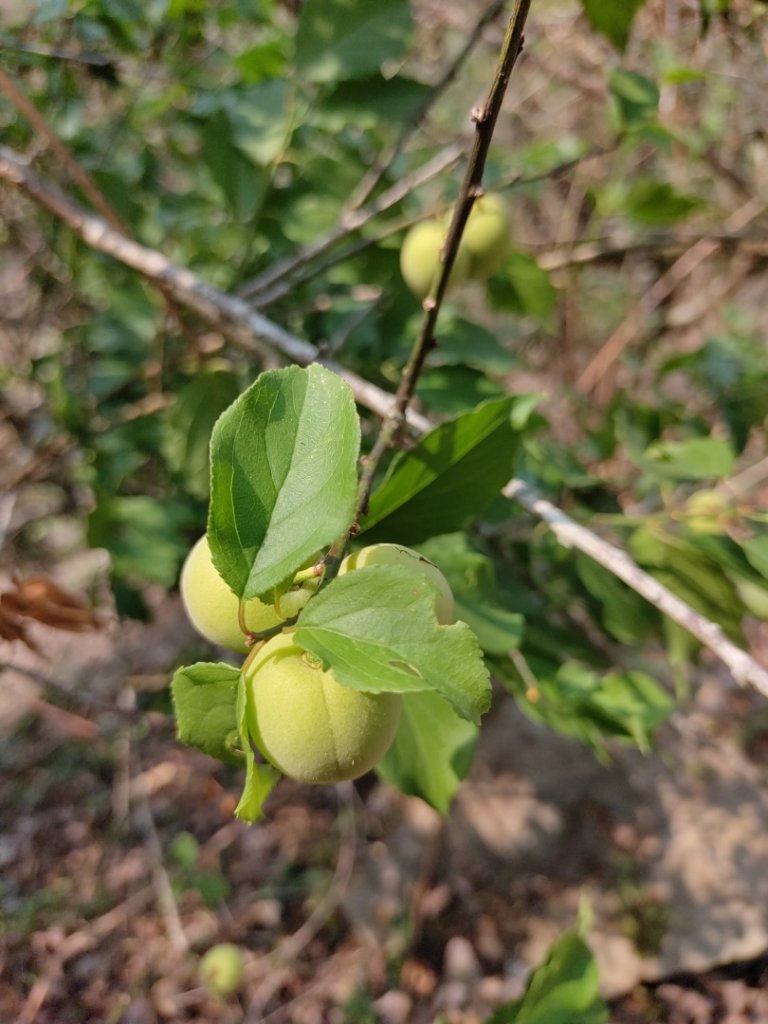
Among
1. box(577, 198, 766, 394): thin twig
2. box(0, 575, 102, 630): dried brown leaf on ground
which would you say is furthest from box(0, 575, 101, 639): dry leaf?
box(577, 198, 766, 394): thin twig

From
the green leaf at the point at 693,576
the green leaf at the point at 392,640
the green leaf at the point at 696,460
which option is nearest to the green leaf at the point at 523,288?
the green leaf at the point at 696,460

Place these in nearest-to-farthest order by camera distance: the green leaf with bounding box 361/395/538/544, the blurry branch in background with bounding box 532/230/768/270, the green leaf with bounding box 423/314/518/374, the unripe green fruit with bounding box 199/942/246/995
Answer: the green leaf with bounding box 361/395/538/544 → the green leaf with bounding box 423/314/518/374 → the blurry branch in background with bounding box 532/230/768/270 → the unripe green fruit with bounding box 199/942/246/995

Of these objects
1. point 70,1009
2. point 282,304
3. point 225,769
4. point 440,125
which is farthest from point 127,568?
point 440,125

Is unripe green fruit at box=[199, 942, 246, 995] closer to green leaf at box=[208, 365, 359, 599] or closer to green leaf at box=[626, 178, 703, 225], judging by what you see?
green leaf at box=[208, 365, 359, 599]

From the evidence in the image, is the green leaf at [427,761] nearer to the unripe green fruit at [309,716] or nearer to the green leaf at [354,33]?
the unripe green fruit at [309,716]

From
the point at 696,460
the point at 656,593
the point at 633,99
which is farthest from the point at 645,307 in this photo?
the point at 656,593

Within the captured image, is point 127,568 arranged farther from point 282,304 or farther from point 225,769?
point 225,769
